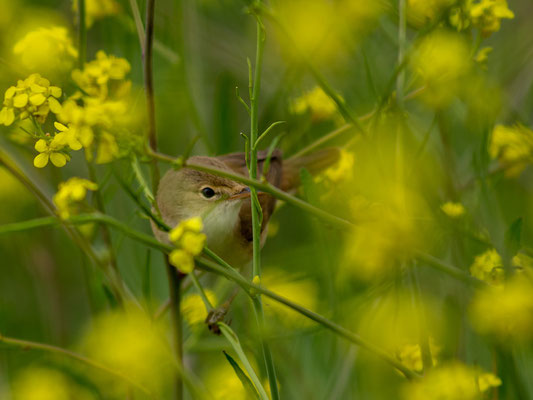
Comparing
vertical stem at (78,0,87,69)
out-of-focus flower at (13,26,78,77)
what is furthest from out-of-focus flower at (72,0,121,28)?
vertical stem at (78,0,87,69)

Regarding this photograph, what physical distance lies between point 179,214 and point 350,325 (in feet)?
2.37

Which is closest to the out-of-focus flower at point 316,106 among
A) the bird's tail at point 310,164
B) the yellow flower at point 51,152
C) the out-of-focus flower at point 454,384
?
the bird's tail at point 310,164

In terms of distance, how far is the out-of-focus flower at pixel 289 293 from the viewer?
69.1 inches

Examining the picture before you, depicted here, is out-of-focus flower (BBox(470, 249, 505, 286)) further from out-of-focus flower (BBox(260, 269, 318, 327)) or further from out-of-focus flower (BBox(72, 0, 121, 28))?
out-of-focus flower (BBox(72, 0, 121, 28))

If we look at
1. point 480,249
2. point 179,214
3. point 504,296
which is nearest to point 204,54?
point 179,214

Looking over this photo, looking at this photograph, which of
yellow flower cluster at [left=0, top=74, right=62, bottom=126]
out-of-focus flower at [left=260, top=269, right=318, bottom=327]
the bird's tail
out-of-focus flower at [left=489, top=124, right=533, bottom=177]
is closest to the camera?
yellow flower cluster at [left=0, top=74, right=62, bottom=126]

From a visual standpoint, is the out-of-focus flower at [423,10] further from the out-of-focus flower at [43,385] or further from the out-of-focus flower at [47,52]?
the out-of-focus flower at [43,385]

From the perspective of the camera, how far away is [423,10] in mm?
1588

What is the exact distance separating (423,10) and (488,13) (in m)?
0.15

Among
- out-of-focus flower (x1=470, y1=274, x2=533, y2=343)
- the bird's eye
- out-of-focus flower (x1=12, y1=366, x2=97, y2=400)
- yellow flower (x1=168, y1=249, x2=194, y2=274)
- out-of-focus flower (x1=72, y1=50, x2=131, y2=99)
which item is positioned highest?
the bird's eye

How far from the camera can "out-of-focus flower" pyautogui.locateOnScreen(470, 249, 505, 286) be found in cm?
139

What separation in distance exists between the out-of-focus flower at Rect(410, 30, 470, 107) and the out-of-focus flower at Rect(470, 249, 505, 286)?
37 centimetres

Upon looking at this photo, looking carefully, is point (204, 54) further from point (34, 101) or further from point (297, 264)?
point (34, 101)

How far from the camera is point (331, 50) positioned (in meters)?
2.59
